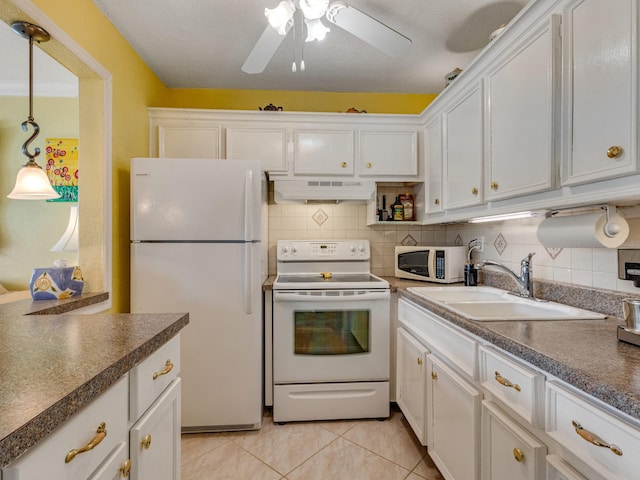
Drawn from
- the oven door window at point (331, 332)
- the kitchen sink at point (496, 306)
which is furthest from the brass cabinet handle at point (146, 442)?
the oven door window at point (331, 332)

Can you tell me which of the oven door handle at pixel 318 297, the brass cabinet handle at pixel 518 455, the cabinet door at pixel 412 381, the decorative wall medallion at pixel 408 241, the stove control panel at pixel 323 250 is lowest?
the cabinet door at pixel 412 381

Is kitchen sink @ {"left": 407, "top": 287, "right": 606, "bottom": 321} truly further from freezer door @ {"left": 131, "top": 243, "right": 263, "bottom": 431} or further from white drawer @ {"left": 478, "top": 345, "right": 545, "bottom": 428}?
freezer door @ {"left": 131, "top": 243, "right": 263, "bottom": 431}

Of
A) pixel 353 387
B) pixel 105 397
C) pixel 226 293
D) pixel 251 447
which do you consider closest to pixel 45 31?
pixel 226 293

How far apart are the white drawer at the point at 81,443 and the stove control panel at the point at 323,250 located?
1.80 m

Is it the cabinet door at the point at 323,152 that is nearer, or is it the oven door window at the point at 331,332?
the oven door window at the point at 331,332

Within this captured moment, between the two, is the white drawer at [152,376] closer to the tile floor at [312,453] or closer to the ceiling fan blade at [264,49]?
the tile floor at [312,453]

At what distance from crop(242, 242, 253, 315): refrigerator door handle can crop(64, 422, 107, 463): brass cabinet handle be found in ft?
4.06

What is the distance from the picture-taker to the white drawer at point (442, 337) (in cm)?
125

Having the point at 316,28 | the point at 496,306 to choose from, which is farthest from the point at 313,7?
the point at 496,306

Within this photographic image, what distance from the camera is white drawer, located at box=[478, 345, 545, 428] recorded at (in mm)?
887

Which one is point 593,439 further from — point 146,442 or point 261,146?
point 261,146

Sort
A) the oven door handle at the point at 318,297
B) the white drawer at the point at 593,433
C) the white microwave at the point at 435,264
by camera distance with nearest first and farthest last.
A: the white drawer at the point at 593,433, the oven door handle at the point at 318,297, the white microwave at the point at 435,264

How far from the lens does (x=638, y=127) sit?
2.86 feet

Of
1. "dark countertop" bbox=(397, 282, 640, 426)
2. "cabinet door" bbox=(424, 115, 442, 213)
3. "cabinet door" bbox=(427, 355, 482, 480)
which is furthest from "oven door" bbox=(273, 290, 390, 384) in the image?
"dark countertop" bbox=(397, 282, 640, 426)
